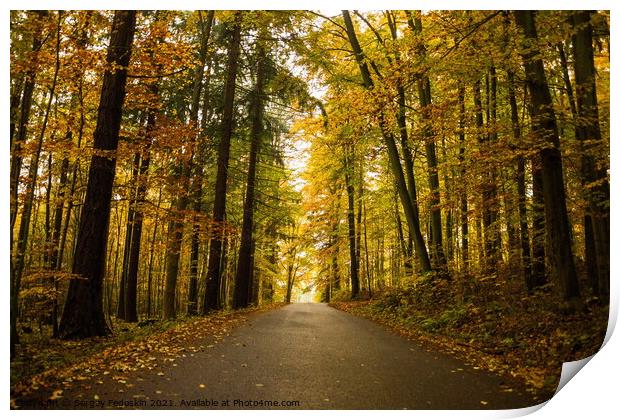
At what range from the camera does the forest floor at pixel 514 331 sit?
190 inches

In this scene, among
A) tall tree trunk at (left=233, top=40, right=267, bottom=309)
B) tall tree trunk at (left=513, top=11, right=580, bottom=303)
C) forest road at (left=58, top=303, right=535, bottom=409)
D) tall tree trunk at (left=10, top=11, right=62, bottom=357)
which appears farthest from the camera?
tall tree trunk at (left=233, top=40, right=267, bottom=309)

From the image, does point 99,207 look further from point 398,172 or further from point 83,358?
point 398,172

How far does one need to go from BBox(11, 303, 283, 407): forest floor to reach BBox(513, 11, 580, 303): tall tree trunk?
5393 millimetres

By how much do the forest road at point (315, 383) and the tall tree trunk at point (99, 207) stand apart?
2240 mm

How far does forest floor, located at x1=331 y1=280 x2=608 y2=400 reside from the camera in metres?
4.83

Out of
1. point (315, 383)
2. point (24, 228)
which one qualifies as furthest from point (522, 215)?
A: point (24, 228)

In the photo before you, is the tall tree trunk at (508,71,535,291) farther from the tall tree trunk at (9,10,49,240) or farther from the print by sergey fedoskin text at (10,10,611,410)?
the tall tree trunk at (9,10,49,240)

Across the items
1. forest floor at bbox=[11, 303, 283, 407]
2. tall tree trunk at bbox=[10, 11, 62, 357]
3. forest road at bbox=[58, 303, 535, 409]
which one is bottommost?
forest road at bbox=[58, 303, 535, 409]

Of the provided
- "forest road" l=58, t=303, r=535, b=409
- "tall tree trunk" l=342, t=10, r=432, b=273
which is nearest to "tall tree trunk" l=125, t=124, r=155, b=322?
"forest road" l=58, t=303, r=535, b=409


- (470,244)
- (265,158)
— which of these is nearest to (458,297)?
(470,244)

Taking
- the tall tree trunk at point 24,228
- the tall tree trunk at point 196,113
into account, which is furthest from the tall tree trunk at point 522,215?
the tall tree trunk at point 24,228

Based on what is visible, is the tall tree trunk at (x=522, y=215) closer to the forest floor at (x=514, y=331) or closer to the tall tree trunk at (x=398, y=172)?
the forest floor at (x=514, y=331)

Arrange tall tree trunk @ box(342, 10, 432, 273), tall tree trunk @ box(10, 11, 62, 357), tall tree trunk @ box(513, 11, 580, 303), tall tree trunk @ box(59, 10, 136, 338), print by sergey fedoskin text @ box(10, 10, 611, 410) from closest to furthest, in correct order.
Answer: print by sergey fedoskin text @ box(10, 10, 611, 410) → tall tree trunk @ box(10, 11, 62, 357) → tall tree trunk @ box(513, 11, 580, 303) → tall tree trunk @ box(59, 10, 136, 338) → tall tree trunk @ box(342, 10, 432, 273)
